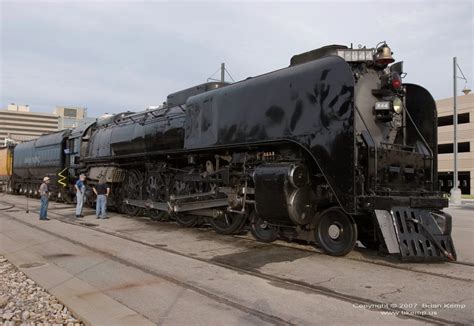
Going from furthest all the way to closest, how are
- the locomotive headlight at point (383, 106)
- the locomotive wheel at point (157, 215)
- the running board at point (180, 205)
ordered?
the locomotive wheel at point (157, 215) < the running board at point (180, 205) < the locomotive headlight at point (383, 106)

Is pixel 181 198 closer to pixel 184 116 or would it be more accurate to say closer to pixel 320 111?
pixel 184 116

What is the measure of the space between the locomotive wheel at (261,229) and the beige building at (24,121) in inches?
3580

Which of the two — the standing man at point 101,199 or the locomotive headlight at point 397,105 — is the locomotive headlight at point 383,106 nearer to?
the locomotive headlight at point 397,105

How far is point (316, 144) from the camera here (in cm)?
726

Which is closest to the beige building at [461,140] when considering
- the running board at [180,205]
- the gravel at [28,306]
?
the running board at [180,205]

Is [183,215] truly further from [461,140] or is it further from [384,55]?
[461,140]

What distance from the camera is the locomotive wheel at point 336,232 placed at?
7133 mm

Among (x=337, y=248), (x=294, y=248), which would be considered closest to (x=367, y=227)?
(x=337, y=248)

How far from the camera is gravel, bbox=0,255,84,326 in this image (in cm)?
438

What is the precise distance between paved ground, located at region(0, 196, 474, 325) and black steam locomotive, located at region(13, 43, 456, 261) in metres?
0.53

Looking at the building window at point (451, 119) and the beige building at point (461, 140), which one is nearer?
the beige building at point (461, 140)

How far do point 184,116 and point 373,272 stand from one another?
6.36m

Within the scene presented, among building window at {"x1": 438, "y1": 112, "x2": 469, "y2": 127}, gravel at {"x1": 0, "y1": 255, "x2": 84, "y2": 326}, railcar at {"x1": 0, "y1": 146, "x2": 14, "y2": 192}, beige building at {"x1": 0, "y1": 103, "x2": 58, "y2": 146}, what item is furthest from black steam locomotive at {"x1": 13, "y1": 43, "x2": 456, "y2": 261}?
beige building at {"x1": 0, "y1": 103, "x2": 58, "y2": 146}

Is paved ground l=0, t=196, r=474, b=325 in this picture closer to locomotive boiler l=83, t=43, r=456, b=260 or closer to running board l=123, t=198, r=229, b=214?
locomotive boiler l=83, t=43, r=456, b=260
